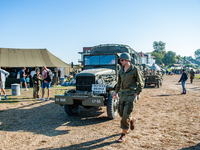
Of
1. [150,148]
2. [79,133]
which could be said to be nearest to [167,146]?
[150,148]

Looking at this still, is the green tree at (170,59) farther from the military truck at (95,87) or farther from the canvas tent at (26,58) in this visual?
the military truck at (95,87)

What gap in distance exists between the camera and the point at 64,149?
3475 mm

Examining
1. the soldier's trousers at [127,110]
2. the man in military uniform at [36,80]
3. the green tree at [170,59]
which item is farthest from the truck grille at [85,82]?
the green tree at [170,59]

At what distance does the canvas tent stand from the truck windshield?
9522 millimetres

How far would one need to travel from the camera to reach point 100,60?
720 cm

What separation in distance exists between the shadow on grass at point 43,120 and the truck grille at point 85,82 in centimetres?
103

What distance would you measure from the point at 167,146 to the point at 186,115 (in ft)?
9.50

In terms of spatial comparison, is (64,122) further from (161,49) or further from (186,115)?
(161,49)

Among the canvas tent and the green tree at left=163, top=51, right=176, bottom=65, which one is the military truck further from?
the green tree at left=163, top=51, right=176, bottom=65

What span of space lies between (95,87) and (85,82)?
606mm

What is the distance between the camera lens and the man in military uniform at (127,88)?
12.5ft

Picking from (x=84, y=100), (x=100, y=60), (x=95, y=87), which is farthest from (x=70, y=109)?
(x=100, y=60)

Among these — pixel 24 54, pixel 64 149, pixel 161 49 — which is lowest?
pixel 64 149

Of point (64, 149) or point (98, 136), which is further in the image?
point (98, 136)
